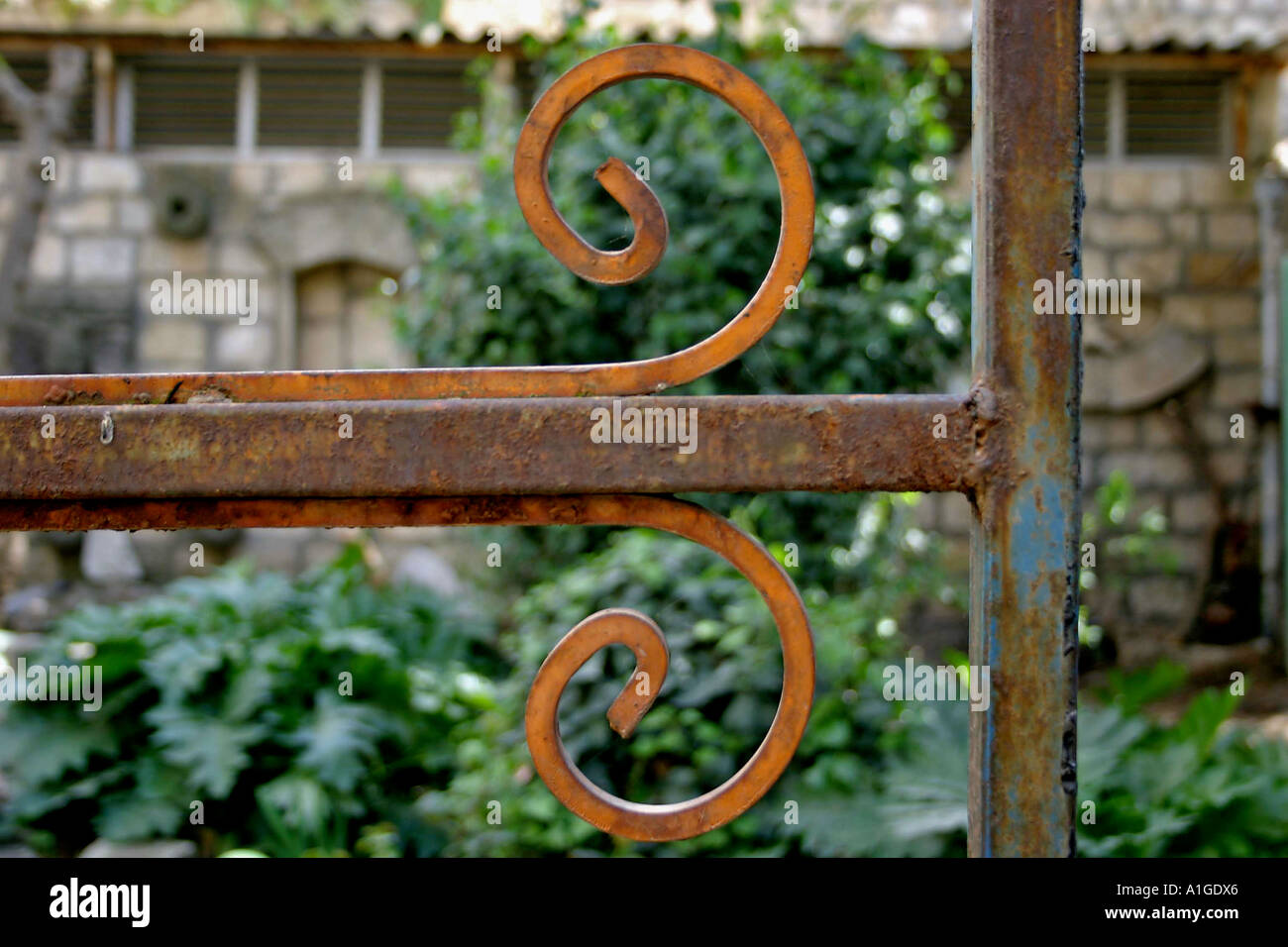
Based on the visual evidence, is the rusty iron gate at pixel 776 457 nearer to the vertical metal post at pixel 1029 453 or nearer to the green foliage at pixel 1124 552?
the vertical metal post at pixel 1029 453

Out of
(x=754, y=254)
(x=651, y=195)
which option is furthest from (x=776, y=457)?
(x=754, y=254)

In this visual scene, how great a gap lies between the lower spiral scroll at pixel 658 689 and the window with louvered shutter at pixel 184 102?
557 centimetres

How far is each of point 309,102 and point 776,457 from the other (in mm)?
5486

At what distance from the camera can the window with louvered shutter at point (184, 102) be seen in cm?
549

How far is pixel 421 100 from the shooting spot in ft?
17.9

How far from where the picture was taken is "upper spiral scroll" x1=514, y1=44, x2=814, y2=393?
658 millimetres

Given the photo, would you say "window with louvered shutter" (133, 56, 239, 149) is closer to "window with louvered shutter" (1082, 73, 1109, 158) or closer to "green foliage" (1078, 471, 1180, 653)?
"window with louvered shutter" (1082, 73, 1109, 158)

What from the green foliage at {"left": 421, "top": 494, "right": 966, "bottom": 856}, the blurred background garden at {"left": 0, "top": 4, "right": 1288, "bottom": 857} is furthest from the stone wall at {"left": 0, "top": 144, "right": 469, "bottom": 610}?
the green foliage at {"left": 421, "top": 494, "right": 966, "bottom": 856}

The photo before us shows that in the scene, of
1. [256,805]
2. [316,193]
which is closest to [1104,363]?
[316,193]

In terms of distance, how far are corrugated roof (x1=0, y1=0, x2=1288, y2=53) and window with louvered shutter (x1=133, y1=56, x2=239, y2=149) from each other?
20 cm

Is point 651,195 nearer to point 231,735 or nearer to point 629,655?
point 629,655

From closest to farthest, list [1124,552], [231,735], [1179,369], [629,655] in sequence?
[629,655]
[231,735]
[1124,552]
[1179,369]

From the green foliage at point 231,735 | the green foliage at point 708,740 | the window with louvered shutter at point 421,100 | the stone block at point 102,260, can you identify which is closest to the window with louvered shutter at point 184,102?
the stone block at point 102,260

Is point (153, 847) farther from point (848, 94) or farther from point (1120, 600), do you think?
point (1120, 600)
